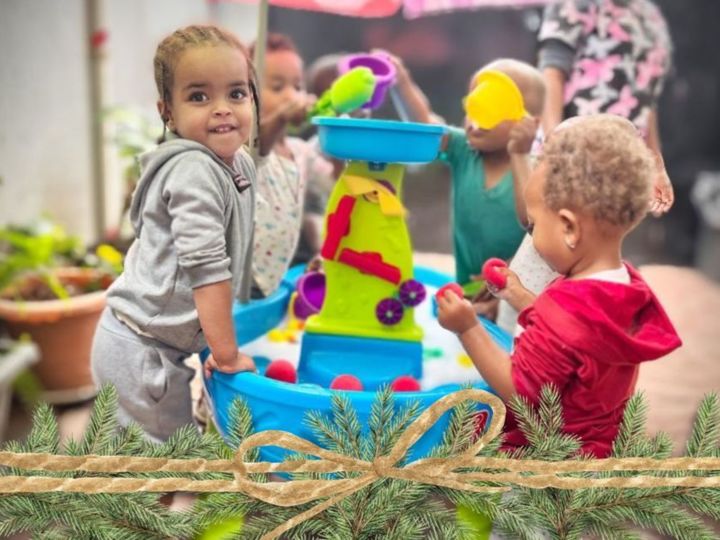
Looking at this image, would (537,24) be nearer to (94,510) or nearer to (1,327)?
(94,510)

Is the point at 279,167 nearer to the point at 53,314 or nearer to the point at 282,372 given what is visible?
the point at 282,372

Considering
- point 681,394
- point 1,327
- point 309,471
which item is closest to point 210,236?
point 309,471

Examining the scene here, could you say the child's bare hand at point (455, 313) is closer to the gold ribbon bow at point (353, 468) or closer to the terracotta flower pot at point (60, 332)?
the gold ribbon bow at point (353, 468)

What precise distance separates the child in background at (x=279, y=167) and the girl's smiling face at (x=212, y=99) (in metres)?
0.14

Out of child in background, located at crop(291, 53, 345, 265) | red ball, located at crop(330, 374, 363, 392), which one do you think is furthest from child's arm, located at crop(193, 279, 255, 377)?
child in background, located at crop(291, 53, 345, 265)

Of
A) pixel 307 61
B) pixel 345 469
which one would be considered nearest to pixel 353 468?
pixel 345 469

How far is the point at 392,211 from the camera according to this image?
650 mm

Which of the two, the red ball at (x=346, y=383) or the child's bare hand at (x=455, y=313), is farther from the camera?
the red ball at (x=346, y=383)

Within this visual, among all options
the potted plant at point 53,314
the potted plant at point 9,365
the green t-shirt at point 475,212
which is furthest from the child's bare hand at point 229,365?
the potted plant at point 53,314

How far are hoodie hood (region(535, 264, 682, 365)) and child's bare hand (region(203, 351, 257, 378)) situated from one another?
21 cm

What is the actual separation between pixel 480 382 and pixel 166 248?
232mm

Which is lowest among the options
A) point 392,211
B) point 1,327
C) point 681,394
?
point 1,327

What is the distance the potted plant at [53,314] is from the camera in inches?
51.1

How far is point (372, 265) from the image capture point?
0.67 meters
